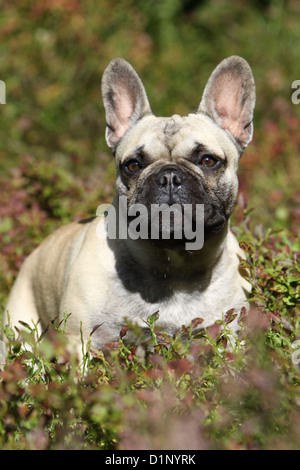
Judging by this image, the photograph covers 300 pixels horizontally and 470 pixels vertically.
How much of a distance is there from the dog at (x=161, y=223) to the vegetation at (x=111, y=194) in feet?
0.59

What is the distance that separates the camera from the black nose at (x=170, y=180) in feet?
10.3

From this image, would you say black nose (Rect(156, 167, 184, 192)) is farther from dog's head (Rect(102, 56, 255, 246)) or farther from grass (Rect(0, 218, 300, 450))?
grass (Rect(0, 218, 300, 450))

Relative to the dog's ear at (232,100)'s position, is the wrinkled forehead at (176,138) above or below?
below

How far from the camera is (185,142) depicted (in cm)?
346

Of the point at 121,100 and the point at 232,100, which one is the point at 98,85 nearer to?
the point at 121,100

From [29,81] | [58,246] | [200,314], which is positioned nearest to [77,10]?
[29,81]

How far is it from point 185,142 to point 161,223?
1.86ft

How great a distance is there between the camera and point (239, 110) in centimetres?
377

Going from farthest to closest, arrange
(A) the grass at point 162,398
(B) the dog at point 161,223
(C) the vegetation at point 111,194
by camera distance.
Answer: (B) the dog at point 161,223 < (C) the vegetation at point 111,194 < (A) the grass at point 162,398

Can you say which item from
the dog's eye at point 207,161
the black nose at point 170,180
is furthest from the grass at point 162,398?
the dog's eye at point 207,161

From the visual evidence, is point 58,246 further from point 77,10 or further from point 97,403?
point 77,10

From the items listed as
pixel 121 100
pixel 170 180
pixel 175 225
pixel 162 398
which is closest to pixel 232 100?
pixel 121 100

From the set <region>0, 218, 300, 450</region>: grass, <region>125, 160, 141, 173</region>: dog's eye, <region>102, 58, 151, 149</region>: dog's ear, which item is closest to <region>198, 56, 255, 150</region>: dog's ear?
<region>102, 58, 151, 149</region>: dog's ear

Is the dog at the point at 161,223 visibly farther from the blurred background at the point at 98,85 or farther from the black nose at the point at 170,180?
the blurred background at the point at 98,85
